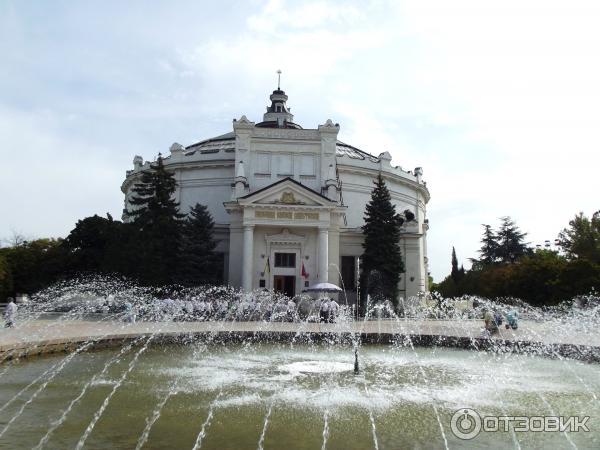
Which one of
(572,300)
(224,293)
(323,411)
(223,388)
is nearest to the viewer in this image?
(323,411)

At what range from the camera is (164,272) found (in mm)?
29609

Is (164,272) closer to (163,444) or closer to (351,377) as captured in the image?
(351,377)

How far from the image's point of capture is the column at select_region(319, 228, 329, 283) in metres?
31.2

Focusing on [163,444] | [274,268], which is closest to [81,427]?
[163,444]

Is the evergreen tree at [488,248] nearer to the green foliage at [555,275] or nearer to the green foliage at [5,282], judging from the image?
the green foliage at [555,275]

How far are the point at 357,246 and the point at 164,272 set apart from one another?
15453 millimetres

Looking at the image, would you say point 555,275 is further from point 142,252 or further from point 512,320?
point 142,252

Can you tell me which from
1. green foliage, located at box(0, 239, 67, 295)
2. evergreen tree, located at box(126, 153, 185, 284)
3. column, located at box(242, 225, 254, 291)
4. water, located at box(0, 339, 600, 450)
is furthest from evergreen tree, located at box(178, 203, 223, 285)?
water, located at box(0, 339, 600, 450)

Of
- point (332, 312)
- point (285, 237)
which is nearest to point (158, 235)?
point (285, 237)

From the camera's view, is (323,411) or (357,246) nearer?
(323,411)

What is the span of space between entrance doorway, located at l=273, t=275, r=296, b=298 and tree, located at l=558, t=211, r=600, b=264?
20.3m

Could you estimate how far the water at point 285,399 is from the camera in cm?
676

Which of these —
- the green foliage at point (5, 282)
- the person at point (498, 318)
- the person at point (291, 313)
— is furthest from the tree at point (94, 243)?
the person at point (498, 318)

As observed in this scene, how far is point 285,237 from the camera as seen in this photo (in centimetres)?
3209
